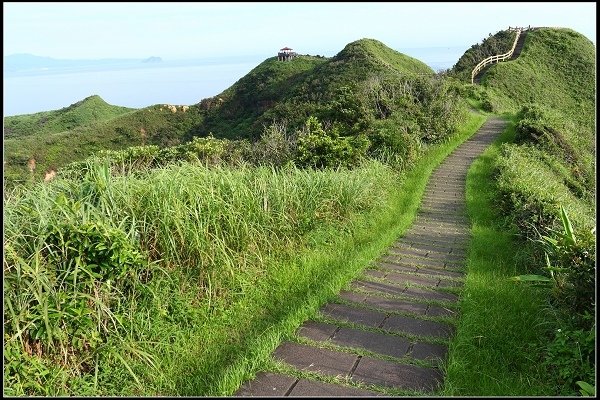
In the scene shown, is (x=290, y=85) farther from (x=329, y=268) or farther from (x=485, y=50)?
(x=329, y=268)

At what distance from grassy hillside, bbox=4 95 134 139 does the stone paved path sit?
63.5 m

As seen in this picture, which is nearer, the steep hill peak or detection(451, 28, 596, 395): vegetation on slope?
detection(451, 28, 596, 395): vegetation on slope

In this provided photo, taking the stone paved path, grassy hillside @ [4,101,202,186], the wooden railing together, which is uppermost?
the wooden railing

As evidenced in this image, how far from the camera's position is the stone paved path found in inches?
114

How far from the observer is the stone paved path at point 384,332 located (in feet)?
9.47

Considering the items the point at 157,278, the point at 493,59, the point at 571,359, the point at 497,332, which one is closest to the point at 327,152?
the point at 157,278

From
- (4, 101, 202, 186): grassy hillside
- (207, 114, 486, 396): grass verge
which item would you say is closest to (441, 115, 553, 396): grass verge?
(207, 114, 486, 396): grass verge

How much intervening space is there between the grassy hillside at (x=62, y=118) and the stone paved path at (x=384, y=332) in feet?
208

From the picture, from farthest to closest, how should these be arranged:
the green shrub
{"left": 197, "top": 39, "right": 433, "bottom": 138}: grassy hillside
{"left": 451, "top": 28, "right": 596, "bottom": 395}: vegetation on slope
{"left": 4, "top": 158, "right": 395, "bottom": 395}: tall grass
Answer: {"left": 197, "top": 39, "right": 433, "bottom": 138}: grassy hillside < {"left": 451, "top": 28, "right": 596, "bottom": 395}: vegetation on slope < {"left": 4, "top": 158, "right": 395, "bottom": 395}: tall grass < the green shrub

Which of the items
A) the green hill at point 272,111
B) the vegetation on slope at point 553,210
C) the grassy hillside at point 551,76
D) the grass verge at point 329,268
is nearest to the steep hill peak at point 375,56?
the green hill at point 272,111

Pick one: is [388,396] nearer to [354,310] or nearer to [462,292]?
[354,310]

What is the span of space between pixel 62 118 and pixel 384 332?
70.1m

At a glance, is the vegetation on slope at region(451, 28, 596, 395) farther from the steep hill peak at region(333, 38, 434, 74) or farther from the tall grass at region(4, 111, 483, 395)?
the steep hill peak at region(333, 38, 434, 74)

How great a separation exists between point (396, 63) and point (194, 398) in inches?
2072
